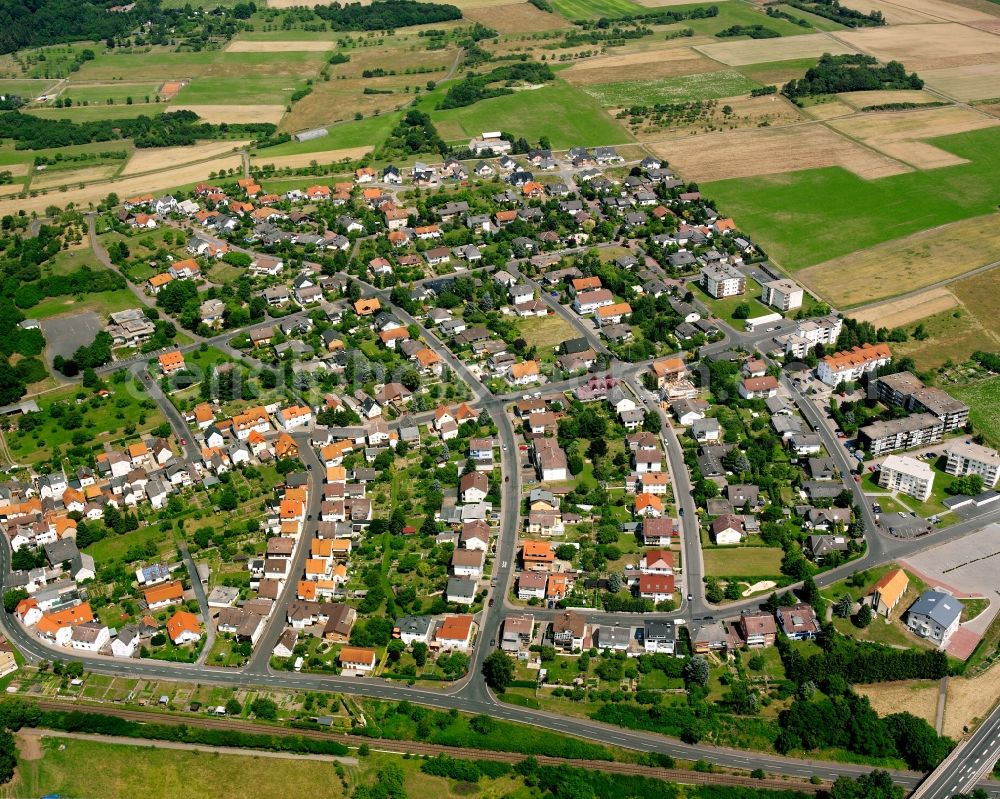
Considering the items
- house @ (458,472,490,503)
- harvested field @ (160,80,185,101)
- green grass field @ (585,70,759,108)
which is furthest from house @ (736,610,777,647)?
harvested field @ (160,80,185,101)

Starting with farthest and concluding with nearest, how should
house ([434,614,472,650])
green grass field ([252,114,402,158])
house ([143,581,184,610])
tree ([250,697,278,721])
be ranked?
green grass field ([252,114,402,158]) → house ([143,581,184,610]) → house ([434,614,472,650]) → tree ([250,697,278,721])

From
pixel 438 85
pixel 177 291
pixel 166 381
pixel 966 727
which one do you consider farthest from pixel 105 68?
pixel 966 727

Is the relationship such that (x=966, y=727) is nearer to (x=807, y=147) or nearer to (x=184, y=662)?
(x=184, y=662)

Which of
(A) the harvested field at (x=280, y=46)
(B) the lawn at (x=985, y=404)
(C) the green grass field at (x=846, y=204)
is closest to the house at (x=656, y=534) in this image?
(B) the lawn at (x=985, y=404)

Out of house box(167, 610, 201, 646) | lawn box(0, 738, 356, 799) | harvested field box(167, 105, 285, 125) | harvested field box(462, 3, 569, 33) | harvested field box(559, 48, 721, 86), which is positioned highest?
harvested field box(462, 3, 569, 33)

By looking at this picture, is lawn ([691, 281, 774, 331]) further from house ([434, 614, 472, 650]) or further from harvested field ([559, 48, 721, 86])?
harvested field ([559, 48, 721, 86])

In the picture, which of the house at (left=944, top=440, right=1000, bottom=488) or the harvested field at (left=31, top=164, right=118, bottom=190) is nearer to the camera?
the house at (left=944, top=440, right=1000, bottom=488)

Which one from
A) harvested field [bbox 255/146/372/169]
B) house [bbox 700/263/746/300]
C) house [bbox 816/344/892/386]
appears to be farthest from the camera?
harvested field [bbox 255/146/372/169]

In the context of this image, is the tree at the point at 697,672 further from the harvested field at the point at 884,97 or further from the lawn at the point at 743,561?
the harvested field at the point at 884,97
